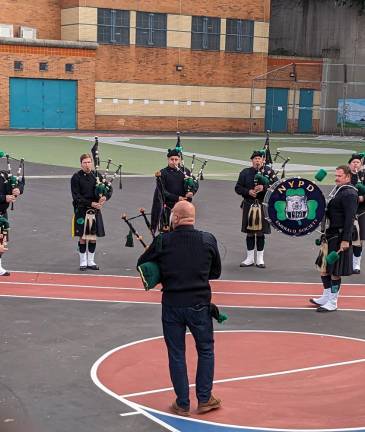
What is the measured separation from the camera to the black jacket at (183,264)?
306 inches

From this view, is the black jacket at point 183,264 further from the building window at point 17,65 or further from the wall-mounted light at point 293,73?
the wall-mounted light at point 293,73

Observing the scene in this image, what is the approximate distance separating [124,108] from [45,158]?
67.3 ft

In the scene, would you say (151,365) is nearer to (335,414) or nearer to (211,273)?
(211,273)

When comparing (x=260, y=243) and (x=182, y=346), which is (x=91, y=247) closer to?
(x=260, y=243)

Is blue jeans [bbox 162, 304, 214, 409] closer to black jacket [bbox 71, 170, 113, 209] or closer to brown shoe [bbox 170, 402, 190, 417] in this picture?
brown shoe [bbox 170, 402, 190, 417]

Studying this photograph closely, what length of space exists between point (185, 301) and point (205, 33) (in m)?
49.4

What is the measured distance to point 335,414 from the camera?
7820 mm

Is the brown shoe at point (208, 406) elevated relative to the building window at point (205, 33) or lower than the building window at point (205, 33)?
lower

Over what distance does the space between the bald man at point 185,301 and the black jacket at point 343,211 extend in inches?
169

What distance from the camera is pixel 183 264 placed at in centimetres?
778

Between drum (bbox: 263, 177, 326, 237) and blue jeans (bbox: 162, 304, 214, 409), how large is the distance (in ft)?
15.1

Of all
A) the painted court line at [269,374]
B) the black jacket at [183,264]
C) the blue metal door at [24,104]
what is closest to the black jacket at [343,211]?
the painted court line at [269,374]

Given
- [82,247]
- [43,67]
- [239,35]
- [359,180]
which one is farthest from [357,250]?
[239,35]

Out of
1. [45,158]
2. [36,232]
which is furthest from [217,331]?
[45,158]
